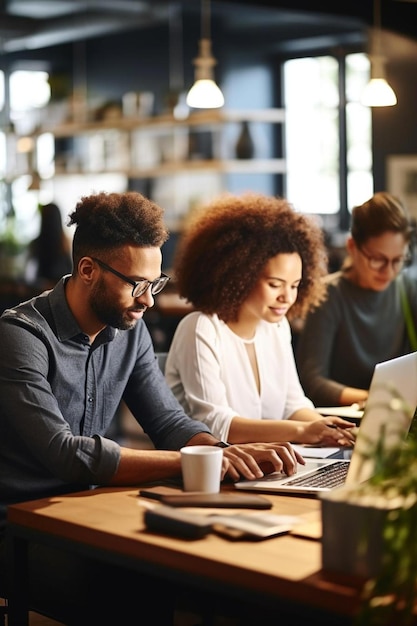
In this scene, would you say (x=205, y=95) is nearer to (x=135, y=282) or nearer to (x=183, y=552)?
(x=135, y=282)

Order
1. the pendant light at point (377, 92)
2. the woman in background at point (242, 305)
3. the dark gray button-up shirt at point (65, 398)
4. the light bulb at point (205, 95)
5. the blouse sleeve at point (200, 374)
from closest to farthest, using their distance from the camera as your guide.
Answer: the dark gray button-up shirt at point (65, 398)
the blouse sleeve at point (200, 374)
the woman in background at point (242, 305)
the pendant light at point (377, 92)
the light bulb at point (205, 95)

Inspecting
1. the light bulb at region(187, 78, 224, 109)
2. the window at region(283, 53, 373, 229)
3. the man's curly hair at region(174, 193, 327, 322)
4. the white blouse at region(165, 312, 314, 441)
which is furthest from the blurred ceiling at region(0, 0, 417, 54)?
the white blouse at region(165, 312, 314, 441)

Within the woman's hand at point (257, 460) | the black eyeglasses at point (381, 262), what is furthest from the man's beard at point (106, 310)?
the black eyeglasses at point (381, 262)

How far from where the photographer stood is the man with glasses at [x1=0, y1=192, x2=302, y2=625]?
7.33ft

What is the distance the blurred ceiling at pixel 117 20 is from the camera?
32.0 feet

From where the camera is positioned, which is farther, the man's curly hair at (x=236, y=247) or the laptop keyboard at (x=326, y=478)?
the man's curly hair at (x=236, y=247)

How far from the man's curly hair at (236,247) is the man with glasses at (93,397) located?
0.48 m

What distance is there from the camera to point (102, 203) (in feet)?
8.39

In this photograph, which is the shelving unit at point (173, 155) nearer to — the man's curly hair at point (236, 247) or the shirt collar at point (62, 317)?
the man's curly hair at point (236, 247)

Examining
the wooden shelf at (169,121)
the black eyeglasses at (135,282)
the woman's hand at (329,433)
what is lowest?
the woman's hand at (329,433)

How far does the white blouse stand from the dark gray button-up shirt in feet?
0.87

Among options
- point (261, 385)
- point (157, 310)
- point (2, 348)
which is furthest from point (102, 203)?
point (157, 310)

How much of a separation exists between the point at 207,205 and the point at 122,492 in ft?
4.61

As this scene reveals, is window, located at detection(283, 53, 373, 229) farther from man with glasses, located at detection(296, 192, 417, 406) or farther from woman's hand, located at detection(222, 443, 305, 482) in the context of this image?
woman's hand, located at detection(222, 443, 305, 482)
